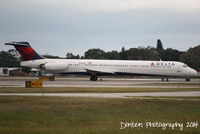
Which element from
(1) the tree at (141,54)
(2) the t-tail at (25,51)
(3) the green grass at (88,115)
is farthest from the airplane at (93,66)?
(1) the tree at (141,54)

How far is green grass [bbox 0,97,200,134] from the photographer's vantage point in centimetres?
1592

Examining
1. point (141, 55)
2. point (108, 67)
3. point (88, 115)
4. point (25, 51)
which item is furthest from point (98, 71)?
point (141, 55)

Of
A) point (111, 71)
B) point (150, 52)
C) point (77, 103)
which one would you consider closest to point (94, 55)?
point (150, 52)

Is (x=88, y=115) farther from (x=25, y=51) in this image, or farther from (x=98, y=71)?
(x=25, y=51)

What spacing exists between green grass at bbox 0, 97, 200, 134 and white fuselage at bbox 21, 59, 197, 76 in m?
42.0

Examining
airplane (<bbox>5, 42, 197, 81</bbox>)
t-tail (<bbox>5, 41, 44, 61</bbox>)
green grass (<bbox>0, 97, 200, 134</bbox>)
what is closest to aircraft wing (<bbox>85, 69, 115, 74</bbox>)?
airplane (<bbox>5, 42, 197, 81</bbox>)

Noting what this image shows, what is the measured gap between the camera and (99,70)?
68062 mm

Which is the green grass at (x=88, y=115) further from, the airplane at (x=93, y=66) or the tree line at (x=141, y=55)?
the tree line at (x=141, y=55)

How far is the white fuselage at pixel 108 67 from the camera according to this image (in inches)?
2657

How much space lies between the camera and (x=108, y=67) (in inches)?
2697

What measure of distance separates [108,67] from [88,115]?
4895cm

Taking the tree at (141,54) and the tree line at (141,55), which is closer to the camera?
the tree line at (141,55)

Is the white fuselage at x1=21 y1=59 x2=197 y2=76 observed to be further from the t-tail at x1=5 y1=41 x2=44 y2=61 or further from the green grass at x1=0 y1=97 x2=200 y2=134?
the green grass at x1=0 y1=97 x2=200 y2=134

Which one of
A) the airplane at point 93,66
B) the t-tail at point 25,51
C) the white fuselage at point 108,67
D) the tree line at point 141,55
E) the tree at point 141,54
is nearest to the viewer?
the t-tail at point 25,51
